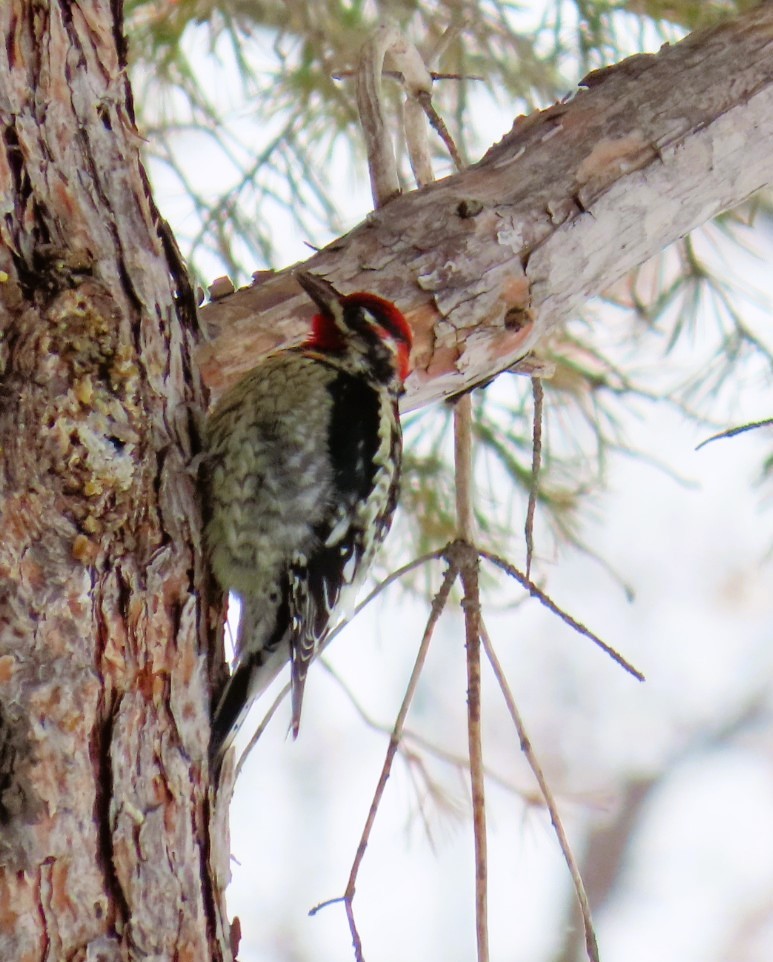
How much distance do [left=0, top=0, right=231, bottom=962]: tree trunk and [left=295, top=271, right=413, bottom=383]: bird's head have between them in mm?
374

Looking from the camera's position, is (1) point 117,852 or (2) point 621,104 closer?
(1) point 117,852

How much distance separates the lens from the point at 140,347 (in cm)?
187

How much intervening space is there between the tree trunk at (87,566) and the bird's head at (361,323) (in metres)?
0.37

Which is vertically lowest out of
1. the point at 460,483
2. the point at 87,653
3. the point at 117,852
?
the point at 117,852

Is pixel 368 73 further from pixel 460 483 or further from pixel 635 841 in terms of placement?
pixel 635 841

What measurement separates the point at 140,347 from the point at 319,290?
443 mm

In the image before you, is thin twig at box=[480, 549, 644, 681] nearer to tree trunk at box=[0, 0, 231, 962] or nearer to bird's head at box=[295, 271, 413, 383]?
bird's head at box=[295, 271, 413, 383]

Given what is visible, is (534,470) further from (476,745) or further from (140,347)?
(140,347)

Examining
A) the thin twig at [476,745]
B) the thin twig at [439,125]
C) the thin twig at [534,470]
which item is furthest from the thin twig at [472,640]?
the thin twig at [439,125]

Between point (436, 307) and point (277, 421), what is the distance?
1.35 ft

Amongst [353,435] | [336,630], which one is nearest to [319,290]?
[353,435]

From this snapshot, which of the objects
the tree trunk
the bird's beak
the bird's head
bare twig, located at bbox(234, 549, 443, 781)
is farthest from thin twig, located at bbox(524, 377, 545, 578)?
the tree trunk

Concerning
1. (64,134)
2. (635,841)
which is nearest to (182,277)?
(64,134)

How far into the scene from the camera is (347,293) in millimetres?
2230
